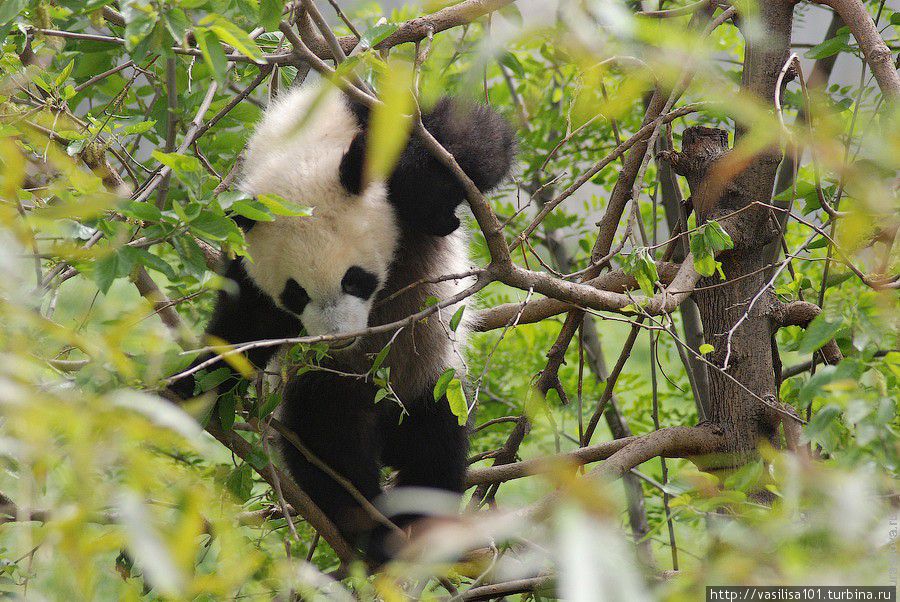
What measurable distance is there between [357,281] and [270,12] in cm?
89

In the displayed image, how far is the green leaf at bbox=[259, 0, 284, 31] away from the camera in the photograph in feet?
4.96

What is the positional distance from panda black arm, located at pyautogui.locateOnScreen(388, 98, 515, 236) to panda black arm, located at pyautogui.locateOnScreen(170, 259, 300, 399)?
530 millimetres

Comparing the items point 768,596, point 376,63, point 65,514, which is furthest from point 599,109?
point 65,514

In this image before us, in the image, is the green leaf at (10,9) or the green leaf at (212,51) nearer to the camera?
the green leaf at (212,51)

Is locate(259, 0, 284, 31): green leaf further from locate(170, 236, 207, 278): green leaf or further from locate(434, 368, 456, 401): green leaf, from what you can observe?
locate(434, 368, 456, 401): green leaf

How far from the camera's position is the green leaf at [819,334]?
134cm

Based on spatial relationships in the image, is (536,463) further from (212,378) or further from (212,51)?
(212,51)

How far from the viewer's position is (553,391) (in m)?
2.79

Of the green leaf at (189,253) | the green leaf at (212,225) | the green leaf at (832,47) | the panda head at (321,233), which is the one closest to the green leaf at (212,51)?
the green leaf at (212,225)

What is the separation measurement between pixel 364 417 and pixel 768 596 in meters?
1.82

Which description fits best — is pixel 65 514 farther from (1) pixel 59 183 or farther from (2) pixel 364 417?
(2) pixel 364 417

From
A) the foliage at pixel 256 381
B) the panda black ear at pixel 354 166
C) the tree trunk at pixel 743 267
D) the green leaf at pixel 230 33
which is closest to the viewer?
the foliage at pixel 256 381

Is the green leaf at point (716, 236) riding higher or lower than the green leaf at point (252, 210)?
lower

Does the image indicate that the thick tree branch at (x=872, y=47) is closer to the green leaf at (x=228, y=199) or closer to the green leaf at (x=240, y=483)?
the green leaf at (x=228, y=199)
